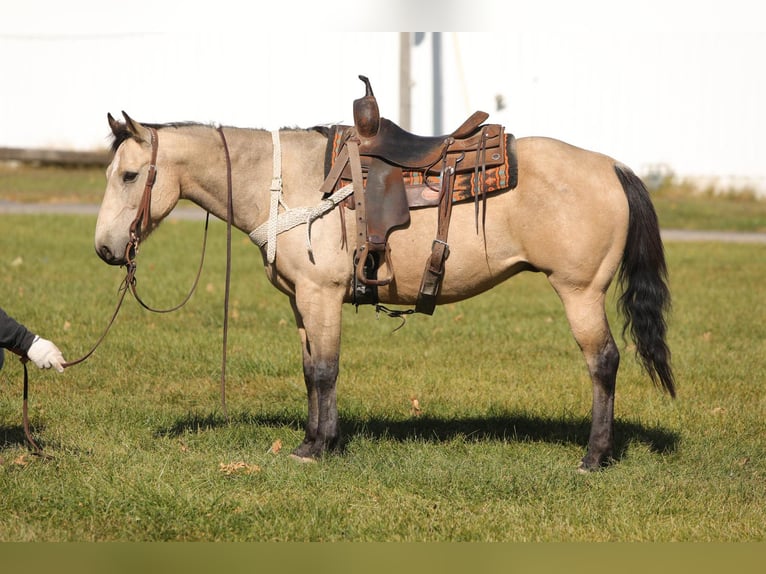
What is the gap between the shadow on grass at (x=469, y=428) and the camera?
289 inches

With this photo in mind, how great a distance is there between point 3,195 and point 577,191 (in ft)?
54.3

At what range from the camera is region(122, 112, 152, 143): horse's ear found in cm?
631

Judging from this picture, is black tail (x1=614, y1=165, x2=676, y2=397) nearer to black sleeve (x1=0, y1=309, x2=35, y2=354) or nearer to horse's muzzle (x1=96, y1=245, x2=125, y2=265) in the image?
horse's muzzle (x1=96, y1=245, x2=125, y2=265)

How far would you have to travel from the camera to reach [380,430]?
298 inches

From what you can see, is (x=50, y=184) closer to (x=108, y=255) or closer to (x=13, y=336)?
(x=108, y=255)

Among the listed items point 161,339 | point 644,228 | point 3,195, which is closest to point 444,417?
point 644,228

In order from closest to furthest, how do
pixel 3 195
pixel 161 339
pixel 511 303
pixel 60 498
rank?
pixel 60 498 < pixel 161 339 < pixel 511 303 < pixel 3 195

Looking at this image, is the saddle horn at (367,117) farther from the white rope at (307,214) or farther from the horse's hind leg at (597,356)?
the horse's hind leg at (597,356)

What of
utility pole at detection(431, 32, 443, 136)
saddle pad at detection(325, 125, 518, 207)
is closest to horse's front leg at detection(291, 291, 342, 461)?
saddle pad at detection(325, 125, 518, 207)

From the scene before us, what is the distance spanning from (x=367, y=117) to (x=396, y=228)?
750 mm

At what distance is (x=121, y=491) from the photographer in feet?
19.5

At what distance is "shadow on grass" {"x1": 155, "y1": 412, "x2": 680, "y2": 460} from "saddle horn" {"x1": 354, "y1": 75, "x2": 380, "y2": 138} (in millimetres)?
2148

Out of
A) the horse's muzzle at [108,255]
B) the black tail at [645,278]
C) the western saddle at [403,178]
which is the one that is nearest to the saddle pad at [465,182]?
the western saddle at [403,178]

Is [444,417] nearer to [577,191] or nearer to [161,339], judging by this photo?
[577,191]
